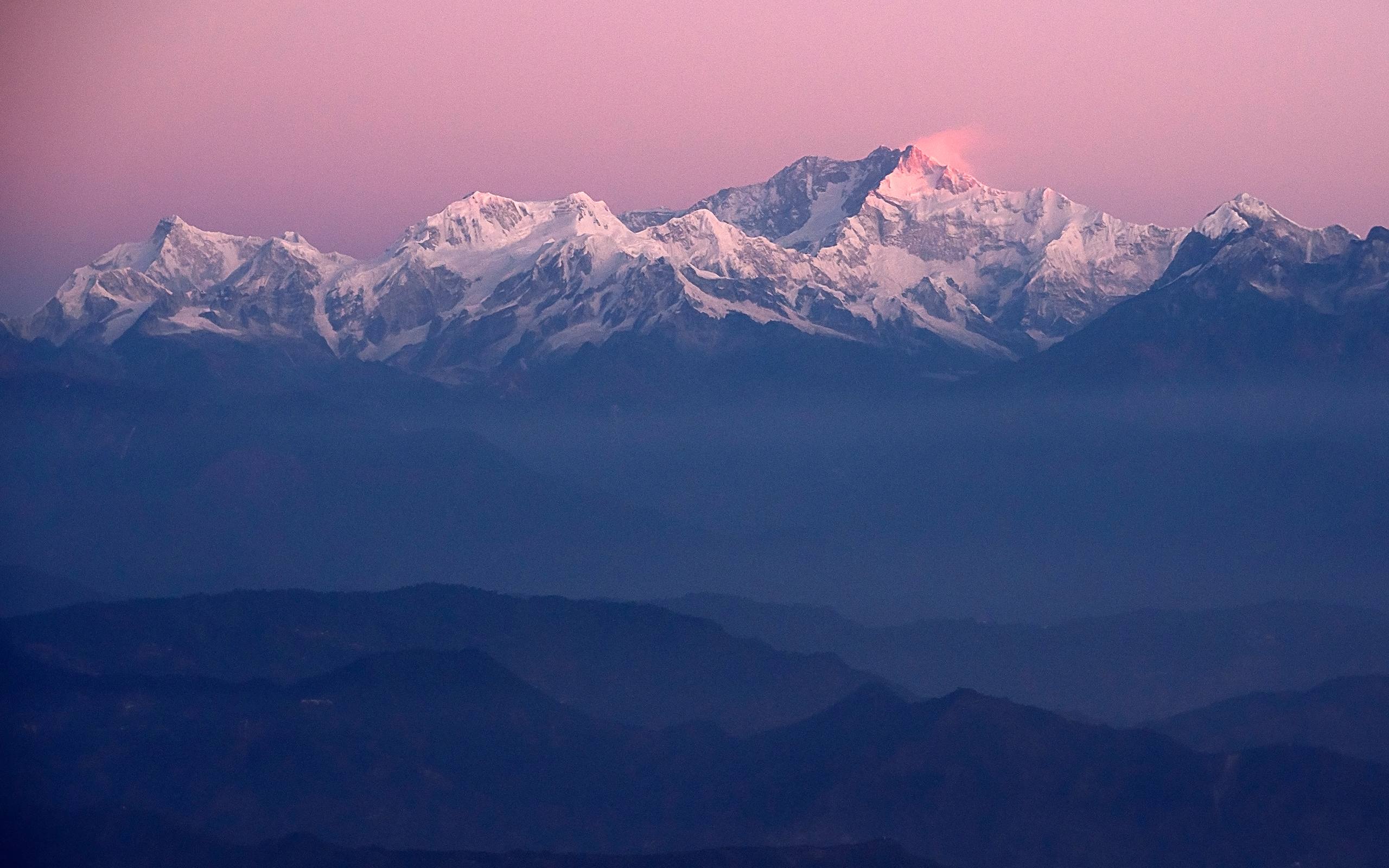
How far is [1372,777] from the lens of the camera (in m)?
198

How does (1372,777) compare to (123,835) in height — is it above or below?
above

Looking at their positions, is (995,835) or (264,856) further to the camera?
(995,835)

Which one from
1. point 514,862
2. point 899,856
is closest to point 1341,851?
point 899,856

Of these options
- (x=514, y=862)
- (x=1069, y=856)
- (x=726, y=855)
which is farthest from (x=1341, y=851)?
(x=514, y=862)

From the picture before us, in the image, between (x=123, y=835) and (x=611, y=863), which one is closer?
(x=611, y=863)

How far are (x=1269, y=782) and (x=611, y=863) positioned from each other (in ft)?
210

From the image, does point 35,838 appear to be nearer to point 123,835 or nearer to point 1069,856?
point 123,835

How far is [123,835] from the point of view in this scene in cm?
18925

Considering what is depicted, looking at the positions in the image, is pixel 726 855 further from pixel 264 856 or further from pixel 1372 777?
pixel 1372 777

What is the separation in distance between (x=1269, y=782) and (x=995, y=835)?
25720mm

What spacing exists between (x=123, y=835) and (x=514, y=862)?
1470 inches

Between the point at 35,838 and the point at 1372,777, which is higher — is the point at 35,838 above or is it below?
below

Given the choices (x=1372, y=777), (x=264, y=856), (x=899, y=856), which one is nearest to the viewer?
(x=899, y=856)

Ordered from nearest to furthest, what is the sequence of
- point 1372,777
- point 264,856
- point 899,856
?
point 899,856 → point 264,856 → point 1372,777
